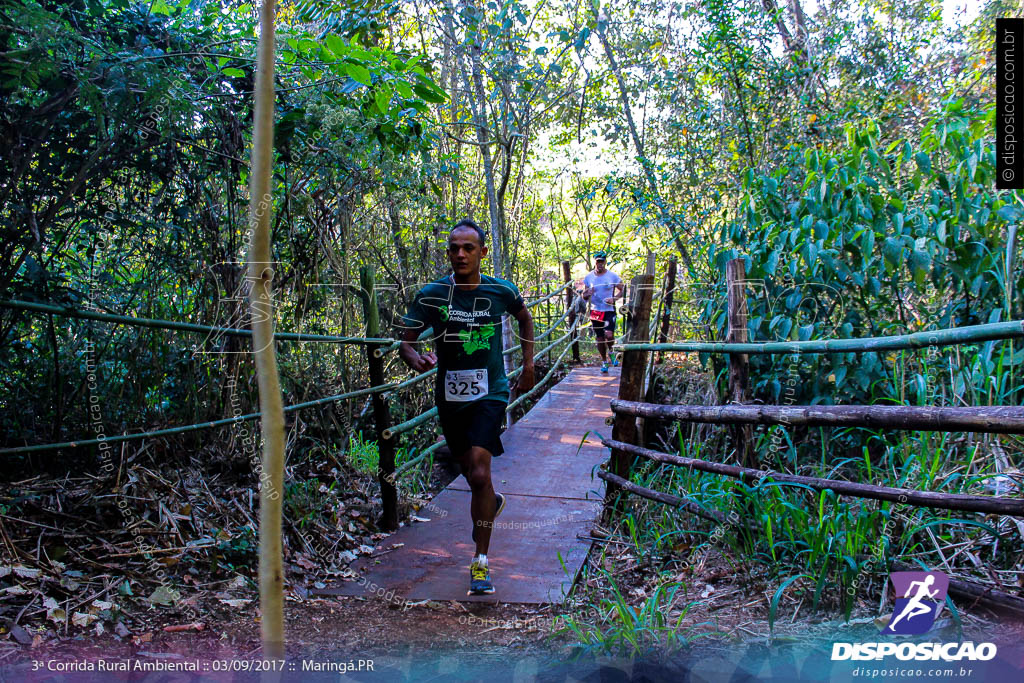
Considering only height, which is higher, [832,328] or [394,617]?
[832,328]

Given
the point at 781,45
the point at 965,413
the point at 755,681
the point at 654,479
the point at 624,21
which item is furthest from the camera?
the point at 624,21

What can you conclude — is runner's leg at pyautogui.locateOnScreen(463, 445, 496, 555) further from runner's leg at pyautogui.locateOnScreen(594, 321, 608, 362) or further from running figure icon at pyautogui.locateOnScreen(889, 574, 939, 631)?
runner's leg at pyautogui.locateOnScreen(594, 321, 608, 362)

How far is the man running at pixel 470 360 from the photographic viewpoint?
3.19m

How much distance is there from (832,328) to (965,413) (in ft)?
7.38

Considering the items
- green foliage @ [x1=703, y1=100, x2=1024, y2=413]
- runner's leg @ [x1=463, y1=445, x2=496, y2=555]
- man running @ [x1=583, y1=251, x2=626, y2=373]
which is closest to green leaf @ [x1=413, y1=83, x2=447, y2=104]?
runner's leg @ [x1=463, y1=445, x2=496, y2=555]

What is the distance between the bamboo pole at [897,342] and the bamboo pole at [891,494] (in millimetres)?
487

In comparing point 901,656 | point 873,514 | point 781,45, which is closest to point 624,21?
point 781,45

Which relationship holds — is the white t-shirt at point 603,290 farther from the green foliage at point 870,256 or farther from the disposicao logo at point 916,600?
the disposicao logo at point 916,600

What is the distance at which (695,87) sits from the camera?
9.20m

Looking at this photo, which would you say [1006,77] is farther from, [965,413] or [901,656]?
[901,656]

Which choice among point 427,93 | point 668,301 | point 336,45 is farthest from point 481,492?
point 668,301

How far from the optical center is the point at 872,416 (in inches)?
99.7

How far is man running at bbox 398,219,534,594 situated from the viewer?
3.19 metres

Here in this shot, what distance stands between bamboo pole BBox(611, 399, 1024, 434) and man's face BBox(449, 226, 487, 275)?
118 centimetres
